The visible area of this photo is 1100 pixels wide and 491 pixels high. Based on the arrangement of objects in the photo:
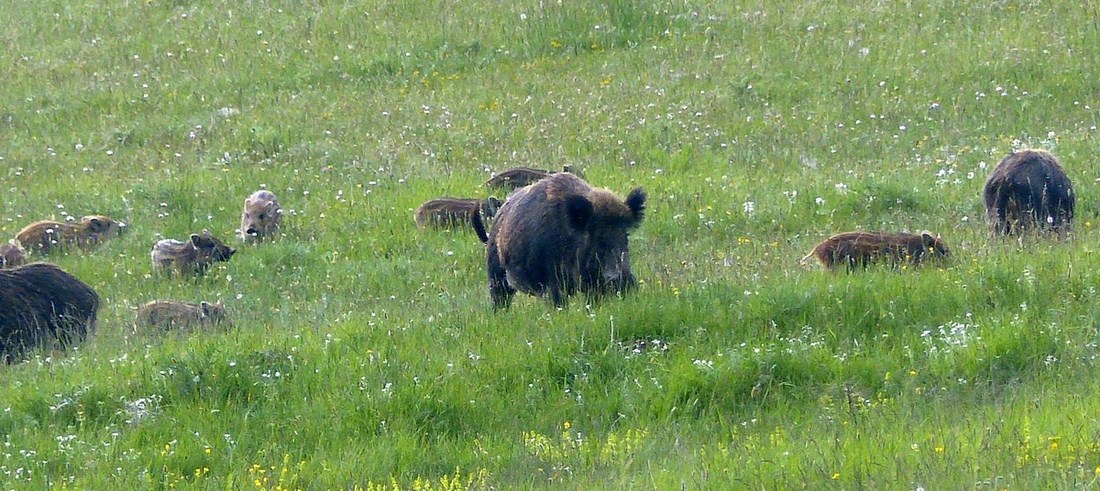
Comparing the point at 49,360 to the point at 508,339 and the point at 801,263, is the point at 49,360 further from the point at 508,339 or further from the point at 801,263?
the point at 801,263

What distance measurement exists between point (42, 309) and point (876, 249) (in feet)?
22.6

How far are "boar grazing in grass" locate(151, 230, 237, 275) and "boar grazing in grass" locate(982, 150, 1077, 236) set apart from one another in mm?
7710

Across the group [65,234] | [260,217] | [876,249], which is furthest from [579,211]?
[65,234]

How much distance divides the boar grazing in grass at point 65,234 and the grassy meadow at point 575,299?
31 centimetres

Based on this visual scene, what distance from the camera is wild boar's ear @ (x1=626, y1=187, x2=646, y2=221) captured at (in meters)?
9.80

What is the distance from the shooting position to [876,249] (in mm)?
11523

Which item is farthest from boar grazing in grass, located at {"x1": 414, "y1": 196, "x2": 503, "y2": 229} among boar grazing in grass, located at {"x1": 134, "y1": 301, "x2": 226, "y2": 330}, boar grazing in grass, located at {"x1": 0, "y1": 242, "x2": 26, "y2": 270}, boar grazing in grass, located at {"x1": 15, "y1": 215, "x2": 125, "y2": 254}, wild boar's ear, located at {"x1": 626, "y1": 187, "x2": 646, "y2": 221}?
wild boar's ear, located at {"x1": 626, "y1": 187, "x2": 646, "y2": 221}

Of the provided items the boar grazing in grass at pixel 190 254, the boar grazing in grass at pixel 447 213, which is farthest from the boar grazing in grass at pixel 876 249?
the boar grazing in grass at pixel 190 254

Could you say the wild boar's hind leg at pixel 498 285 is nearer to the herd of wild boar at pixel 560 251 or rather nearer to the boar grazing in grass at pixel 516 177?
the herd of wild boar at pixel 560 251

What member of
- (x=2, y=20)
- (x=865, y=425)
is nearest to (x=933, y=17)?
(x=865, y=425)

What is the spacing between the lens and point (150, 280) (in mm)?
13805

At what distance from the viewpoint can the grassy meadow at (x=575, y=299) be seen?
755cm

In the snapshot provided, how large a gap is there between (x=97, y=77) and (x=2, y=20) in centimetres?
544

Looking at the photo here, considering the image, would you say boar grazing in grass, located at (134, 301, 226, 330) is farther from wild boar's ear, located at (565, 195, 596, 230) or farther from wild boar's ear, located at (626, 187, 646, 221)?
wild boar's ear, located at (626, 187, 646, 221)
